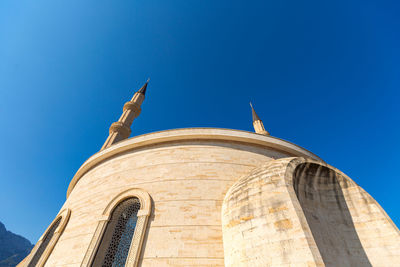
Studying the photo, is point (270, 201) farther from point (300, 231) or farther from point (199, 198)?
point (199, 198)

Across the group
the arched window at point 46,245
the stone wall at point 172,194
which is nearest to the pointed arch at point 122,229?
the stone wall at point 172,194

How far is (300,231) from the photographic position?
3215mm

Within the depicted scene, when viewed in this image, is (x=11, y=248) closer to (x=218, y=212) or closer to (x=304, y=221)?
(x=218, y=212)

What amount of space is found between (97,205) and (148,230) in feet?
7.02

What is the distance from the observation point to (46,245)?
6.68m

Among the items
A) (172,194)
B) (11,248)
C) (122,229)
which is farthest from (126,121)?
(11,248)

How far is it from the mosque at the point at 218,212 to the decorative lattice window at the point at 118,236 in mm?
24

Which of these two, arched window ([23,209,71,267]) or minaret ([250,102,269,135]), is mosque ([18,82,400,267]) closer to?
arched window ([23,209,71,267])

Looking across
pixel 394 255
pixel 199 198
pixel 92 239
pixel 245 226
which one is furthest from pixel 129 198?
pixel 394 255

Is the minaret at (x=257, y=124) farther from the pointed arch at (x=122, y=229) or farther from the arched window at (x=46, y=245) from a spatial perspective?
the arched window at (x=46, y=245)

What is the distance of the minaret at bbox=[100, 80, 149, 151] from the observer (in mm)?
13953

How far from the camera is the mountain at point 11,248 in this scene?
79.6 meters

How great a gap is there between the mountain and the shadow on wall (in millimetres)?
106050

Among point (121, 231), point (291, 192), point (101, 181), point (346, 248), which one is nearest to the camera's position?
point (291, 192)
